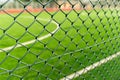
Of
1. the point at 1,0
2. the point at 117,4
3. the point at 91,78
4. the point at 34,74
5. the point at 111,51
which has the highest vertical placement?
the point at 1,0

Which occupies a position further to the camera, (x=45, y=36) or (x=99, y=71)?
(x=45, y=36)

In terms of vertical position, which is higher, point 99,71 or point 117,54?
point 99,71

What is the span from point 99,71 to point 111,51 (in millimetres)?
1843

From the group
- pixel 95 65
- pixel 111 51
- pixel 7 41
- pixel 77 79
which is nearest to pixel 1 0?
pixel 77 79

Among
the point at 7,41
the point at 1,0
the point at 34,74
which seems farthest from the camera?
the point at 7,41

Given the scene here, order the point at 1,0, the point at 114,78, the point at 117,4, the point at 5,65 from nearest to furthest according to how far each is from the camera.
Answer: the point at 1,0, the point at 117,4, the point at 114,78, the point at 5,65

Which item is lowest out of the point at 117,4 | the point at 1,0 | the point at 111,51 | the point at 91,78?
the point at 111,51

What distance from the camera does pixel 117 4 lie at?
448 cm

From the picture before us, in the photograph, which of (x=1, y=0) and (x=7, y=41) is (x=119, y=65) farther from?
(x=7, y=41)

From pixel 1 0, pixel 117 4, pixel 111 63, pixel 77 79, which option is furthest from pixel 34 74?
pixel 1 0

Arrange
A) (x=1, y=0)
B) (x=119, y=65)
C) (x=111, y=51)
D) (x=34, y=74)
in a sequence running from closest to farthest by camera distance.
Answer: (x=1, y=0) → (x=119, y=65) → (x=34, y=74) → (x=111, y=51)

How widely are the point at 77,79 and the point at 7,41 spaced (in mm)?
7568

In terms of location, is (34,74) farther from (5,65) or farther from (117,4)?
(117,4)

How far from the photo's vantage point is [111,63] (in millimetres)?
5738
